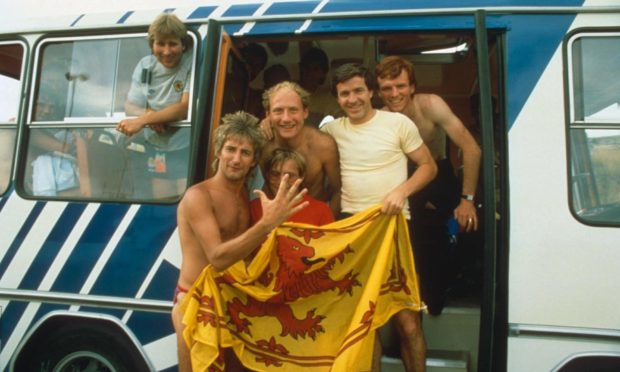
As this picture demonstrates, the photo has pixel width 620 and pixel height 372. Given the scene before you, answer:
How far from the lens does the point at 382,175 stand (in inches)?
117

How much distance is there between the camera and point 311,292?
2844 mm

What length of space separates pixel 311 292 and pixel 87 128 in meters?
1.83

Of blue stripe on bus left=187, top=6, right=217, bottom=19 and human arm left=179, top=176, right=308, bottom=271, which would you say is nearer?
human arm left=179, top=176, right=308, bottom=271

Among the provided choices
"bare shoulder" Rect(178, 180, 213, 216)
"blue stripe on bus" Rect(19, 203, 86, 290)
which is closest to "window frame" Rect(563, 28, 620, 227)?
"bare shoulder" Rect(178, 180, 213, 216)

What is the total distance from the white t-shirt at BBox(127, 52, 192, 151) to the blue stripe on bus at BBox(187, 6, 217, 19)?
24 cm

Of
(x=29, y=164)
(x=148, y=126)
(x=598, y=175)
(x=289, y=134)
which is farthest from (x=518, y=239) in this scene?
(x=29, y=164)

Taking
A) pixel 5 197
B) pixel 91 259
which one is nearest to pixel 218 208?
pixel 91 259

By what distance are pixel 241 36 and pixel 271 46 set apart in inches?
51.5

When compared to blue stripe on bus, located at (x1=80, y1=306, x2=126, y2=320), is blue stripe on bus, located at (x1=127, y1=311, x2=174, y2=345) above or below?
below

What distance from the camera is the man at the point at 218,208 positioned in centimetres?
266

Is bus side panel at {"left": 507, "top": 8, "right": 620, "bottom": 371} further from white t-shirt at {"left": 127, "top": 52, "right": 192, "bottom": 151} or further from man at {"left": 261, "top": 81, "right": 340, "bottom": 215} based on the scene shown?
white t-shirt at {"left": 127, "top": 52, "right": 192, "bottom": 151}

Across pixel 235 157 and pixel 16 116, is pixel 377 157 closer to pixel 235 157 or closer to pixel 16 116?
pixel 235 157

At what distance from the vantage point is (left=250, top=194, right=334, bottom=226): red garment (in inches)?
114

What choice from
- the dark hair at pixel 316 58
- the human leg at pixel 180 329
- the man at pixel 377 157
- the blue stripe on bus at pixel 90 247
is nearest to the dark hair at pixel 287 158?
the man at pixel 377 157
